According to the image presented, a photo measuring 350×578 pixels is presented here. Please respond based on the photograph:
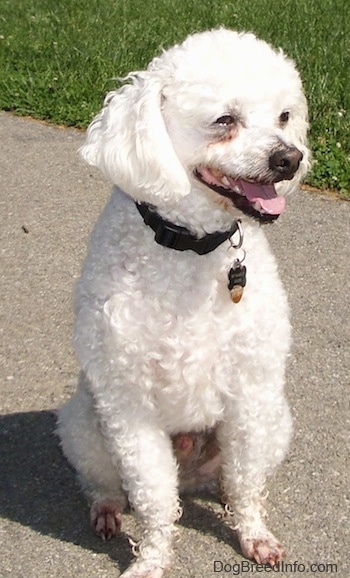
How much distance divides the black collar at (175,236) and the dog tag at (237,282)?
12 centimetres

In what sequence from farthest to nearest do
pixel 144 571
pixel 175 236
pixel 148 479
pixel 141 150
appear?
pixel 144 571 < pixel 148 479 < pixel 175 236 < pixel 141 150

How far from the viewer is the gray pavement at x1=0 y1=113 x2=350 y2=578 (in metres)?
3.75

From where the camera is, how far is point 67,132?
25.8 ft

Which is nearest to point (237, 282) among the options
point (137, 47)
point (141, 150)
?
point (141, 150)

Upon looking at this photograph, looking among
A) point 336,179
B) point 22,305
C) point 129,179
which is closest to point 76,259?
point 22,305

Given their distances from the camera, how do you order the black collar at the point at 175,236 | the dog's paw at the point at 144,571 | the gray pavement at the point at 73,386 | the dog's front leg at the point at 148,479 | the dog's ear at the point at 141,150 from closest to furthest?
the dog's ear at the point at 141,150 → the black collar at the point at 175,236 → the dog's front leg at the point at 148,479 → the dog's paw at the point at 144,571 → the gray pavement at the point at 73,386

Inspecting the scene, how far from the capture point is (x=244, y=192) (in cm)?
311

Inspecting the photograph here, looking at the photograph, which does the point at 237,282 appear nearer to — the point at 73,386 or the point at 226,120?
the point at 226,120

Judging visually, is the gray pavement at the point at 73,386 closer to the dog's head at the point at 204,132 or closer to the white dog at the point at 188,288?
the white dog at the point at 188,288

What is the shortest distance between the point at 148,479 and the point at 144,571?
1.23 feet

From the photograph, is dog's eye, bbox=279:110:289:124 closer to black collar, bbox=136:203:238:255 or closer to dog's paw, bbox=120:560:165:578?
black collar, bbox=136:203:238:255

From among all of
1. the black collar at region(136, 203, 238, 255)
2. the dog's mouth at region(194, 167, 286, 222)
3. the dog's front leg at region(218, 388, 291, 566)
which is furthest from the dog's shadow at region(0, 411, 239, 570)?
the dog's mouth at region(194, 167, 286, 222)

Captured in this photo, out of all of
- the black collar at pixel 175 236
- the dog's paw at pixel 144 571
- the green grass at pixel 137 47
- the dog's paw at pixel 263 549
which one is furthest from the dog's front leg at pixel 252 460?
the green grass at pixel 137 47

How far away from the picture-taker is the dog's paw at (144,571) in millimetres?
3588
